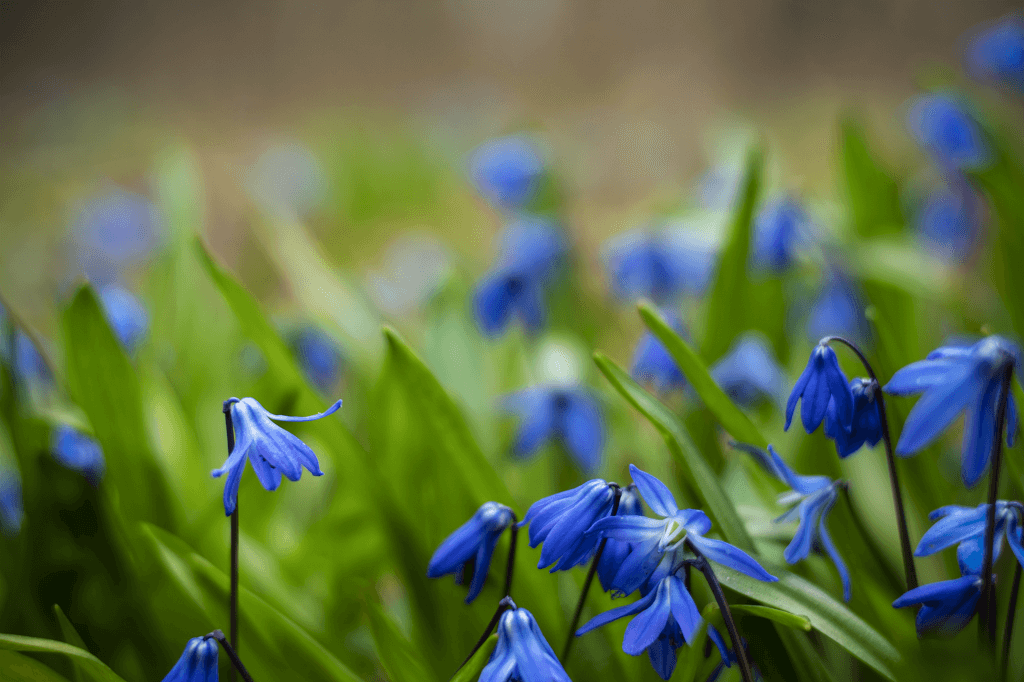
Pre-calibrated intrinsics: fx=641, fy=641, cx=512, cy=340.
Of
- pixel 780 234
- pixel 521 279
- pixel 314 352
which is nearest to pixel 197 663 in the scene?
pixel 521 279

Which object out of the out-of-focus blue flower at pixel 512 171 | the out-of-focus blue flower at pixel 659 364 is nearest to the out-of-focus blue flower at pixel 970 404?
the out-of-focus blue flower at pixel 659 364

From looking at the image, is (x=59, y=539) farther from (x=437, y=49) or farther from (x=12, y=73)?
(x=12, y=73)

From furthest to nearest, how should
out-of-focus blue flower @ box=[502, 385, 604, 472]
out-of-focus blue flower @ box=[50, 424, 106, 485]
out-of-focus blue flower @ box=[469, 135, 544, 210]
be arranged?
out-of-focus blue flower @ box=[469, 135, 544, 210] → out-of-focus blue flower @ box=[502, 385, 604, 472] → out-of-focus blue flower @ box=[50, 424, 106, 485]

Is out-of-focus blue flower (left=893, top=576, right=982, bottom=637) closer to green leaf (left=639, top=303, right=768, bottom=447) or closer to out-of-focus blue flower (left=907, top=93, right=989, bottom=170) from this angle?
green leaf (left=639, top=303, right=768, bottom=447)

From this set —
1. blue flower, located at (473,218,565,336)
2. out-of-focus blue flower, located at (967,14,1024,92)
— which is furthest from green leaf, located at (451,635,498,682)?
out-of-focus blue flower, located at (967,14,1024,92)

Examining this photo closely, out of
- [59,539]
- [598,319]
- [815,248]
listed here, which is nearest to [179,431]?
[59,539]

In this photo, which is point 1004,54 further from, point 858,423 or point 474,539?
point 474,539
